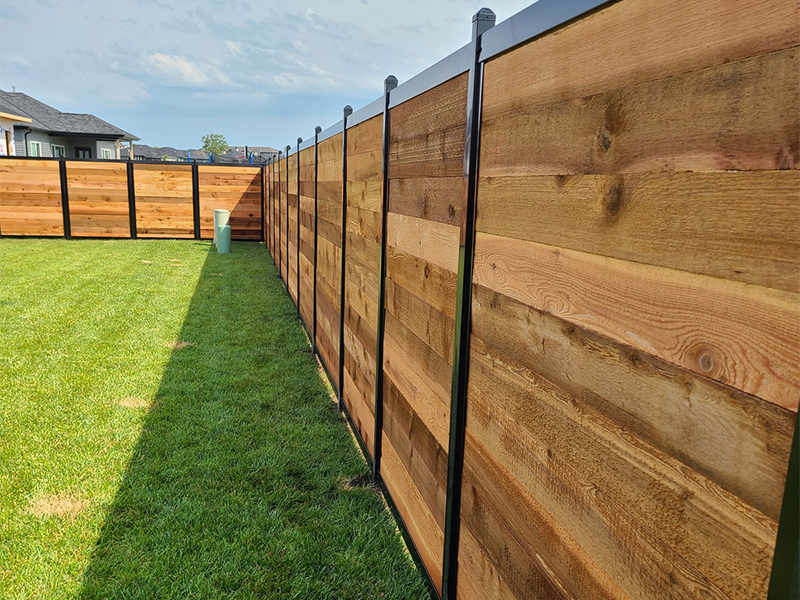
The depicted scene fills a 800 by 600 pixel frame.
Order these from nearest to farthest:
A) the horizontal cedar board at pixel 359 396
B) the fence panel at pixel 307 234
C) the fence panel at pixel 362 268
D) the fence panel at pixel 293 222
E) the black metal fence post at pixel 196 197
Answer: the fence panel at pixel 362 268 → the horizontal cedar board at pixel 359 396 → the fence panel at pixel 307 234 → the fence panel at pixel 293 222 → the black metal fence post at pixel 196 197

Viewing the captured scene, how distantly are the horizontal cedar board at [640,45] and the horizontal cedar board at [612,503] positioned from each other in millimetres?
660

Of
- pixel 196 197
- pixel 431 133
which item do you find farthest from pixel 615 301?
pixel 196 197

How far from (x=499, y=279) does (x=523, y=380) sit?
0.30m

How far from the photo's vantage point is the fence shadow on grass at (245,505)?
8.62ft

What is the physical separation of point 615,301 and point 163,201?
54.1 ft

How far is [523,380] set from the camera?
147cm

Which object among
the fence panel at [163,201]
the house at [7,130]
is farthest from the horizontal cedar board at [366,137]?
the house at [7,130]

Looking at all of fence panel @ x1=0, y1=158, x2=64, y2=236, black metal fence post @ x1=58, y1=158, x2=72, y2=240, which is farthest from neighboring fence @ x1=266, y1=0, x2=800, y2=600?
fence panel @ x1=0, y1=158, x2=64, y2=236

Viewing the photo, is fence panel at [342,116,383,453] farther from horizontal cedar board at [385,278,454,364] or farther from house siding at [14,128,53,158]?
house siding at [14,128,53,158]

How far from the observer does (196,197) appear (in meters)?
15.9

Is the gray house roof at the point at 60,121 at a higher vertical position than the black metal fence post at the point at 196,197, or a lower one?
higher

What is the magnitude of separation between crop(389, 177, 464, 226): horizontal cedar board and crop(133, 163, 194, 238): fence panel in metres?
14.5

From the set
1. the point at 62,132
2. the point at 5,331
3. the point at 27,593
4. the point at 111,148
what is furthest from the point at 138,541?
the point at 111,148

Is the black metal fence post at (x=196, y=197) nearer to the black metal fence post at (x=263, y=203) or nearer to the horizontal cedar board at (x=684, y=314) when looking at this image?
the black metal fence post at (x=263, y=203)
